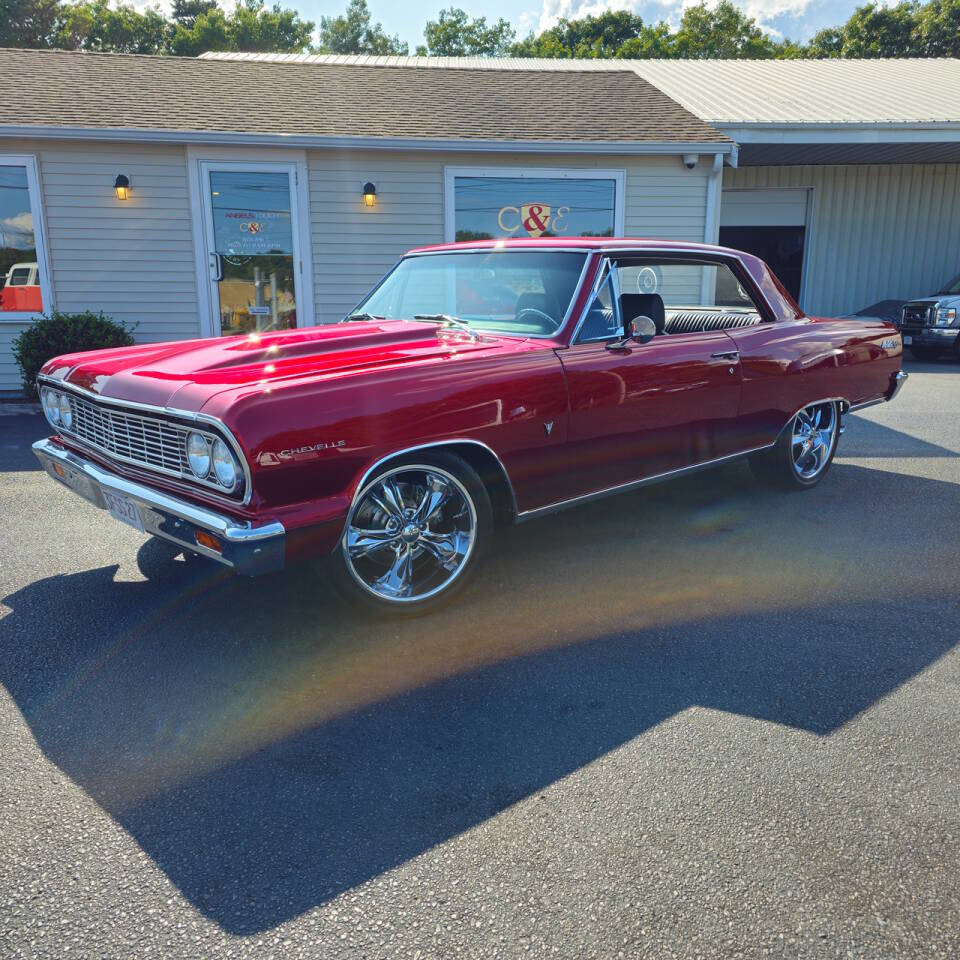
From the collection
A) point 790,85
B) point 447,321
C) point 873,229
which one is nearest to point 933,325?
point 873,229

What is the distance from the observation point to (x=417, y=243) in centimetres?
1070

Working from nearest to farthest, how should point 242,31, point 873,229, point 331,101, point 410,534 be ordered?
A: point 410,534 < point 331,101 < point 873,229 < point 242,31

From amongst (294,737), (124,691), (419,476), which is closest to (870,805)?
(294,737)

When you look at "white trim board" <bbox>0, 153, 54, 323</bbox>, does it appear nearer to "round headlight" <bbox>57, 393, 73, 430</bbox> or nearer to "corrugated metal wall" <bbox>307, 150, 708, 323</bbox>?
"corrugated metal wall" <bbox>307, 150, 708, 323</bbox>

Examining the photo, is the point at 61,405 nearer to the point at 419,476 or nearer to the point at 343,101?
the point at 419,476

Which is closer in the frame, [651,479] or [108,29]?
[651,479]

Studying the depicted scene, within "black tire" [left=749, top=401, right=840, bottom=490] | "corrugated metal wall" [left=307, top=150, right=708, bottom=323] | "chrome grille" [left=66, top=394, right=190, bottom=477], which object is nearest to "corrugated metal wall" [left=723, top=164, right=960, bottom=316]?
"corrugated metal wall" [left=307, top=150, right=708, bottom=323]

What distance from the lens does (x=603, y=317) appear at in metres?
4.09

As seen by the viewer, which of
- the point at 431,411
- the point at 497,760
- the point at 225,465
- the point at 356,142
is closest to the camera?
the point at 497,760

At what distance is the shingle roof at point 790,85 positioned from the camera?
13.2m

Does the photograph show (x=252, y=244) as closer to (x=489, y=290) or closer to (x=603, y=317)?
(x=489, y=290)

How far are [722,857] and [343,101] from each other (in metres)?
11.6

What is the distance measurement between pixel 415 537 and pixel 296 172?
8006mm

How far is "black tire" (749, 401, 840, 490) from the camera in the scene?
17.6 feet
